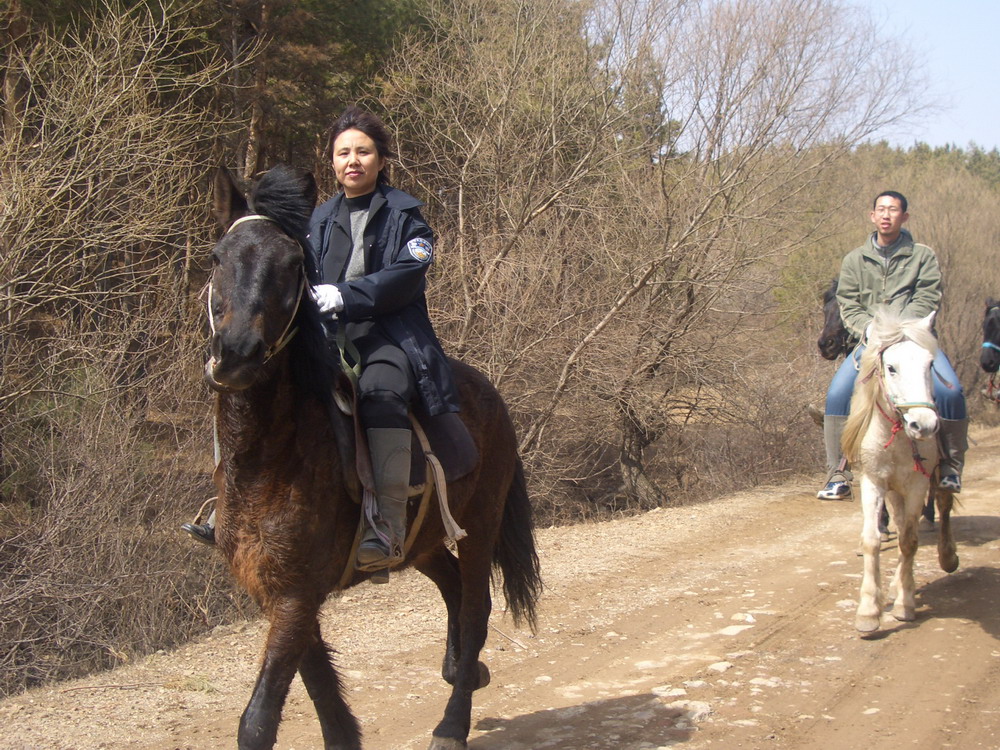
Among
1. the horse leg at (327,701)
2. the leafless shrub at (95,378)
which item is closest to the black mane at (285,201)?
the horse leg at (327,701)

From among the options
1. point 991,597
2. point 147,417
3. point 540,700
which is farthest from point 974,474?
point 147,417

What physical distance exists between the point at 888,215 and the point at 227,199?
5692 mm

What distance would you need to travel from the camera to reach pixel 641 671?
578 cm

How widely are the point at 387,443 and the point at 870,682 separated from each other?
11.5 ft

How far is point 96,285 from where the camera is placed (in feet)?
32.0

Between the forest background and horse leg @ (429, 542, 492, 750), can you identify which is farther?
the forest background

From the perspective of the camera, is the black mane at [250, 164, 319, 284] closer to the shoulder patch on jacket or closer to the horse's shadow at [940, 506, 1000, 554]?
the shoulder patch on jacket

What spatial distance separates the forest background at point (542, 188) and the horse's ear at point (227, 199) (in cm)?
604

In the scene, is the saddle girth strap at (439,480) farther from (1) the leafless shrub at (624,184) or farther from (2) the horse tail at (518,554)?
(1) the leafless shrub at (624,184)

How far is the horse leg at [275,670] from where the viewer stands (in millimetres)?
3395

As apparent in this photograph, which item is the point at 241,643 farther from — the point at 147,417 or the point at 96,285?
the point at 96,285

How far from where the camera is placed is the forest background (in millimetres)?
9711

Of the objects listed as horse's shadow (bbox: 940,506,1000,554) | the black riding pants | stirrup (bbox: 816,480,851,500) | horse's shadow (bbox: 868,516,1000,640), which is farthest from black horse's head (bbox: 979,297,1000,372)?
the black riding pants

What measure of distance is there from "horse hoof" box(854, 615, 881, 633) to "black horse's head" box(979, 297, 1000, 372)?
5874 millimetres
